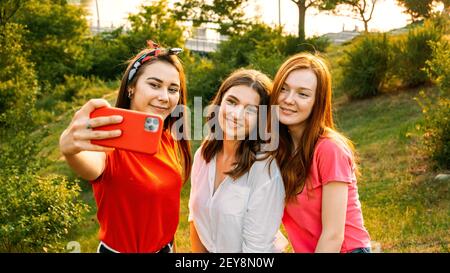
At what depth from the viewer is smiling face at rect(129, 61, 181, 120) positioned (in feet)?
9.25

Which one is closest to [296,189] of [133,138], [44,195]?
[133,138]

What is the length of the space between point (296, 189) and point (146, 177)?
0.71 meters

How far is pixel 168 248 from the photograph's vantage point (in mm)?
2906

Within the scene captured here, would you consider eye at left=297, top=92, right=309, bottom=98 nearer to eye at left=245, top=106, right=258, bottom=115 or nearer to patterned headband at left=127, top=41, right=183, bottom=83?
eye at left=245, top=106, right=258, bottom=115

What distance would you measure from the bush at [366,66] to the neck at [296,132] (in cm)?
1039

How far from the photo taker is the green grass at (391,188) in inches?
241

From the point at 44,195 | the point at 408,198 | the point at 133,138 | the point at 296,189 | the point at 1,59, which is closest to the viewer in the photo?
the point at 133,138

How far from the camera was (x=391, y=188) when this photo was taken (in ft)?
25.8

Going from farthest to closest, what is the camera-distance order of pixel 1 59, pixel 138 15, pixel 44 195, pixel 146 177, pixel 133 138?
pixel 138 15 < pixel 1 59 < pixel 44 195 < pixel 146 177 < pixel 133 138

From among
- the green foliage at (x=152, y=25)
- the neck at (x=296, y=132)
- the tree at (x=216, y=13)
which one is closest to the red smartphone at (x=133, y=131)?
the neck at (x=296, y=132)

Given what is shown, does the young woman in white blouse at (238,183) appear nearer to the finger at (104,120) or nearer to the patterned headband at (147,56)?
the patterned headband at (147,56)

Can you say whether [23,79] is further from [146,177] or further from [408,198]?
[146,177]

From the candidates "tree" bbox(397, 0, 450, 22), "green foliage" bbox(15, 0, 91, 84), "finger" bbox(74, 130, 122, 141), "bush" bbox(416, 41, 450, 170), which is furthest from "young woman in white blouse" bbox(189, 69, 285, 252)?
"tree" bbox(397, 0, 450, 22)
